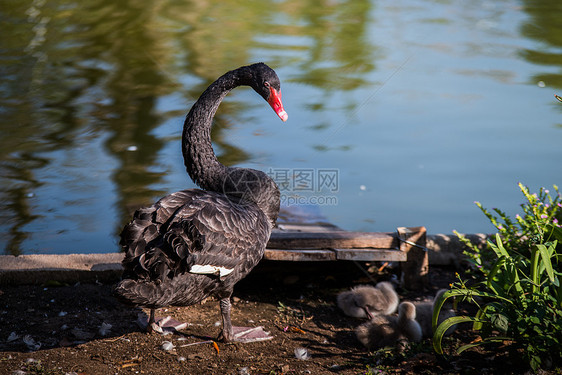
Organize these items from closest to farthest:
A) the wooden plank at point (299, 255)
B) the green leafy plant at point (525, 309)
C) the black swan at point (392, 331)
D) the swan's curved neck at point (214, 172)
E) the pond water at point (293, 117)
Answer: the green leafy plant at point (525, 309)
the black swan at point (392, 331)
the swan's curved neck at point (214, 172)
the wooden plank at point (299, 255)
the pond water at point (293, 117)

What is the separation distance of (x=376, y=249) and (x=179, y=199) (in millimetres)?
1524

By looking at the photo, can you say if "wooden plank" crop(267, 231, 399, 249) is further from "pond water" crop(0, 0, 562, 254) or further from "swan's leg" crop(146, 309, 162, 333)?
"pond water" crop(0, 0, 562, 254)

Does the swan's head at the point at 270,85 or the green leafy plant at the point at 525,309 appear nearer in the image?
the green leafy plant at the point at 525,309

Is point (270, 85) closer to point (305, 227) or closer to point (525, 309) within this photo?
point (305, 227)

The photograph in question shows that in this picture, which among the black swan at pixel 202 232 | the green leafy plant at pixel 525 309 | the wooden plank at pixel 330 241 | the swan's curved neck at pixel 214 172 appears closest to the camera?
the green leafy plant at pixel 525 309

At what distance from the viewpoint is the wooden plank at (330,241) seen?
4.26 m

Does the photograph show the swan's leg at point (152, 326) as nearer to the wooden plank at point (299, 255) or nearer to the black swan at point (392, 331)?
the wooden plank at point (299, 255)

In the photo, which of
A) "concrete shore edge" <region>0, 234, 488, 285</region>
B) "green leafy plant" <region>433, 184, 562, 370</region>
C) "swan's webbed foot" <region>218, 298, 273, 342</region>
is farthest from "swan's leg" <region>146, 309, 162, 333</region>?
"green leafy plant" <region>433, 184, 562, 370</region>

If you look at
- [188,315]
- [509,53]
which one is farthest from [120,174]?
[509,53]

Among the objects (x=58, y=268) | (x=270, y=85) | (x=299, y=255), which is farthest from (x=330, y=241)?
(x=58, y=268)

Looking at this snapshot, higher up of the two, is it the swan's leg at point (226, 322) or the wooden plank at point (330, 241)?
the wooden plank at point (330, 241)

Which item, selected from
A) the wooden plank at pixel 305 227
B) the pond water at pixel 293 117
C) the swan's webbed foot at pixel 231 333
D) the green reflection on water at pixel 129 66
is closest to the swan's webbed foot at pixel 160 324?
the swan's webbed foot at pixel 231 333

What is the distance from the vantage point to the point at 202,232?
130 inches

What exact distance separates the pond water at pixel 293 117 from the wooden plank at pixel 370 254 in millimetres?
1419
